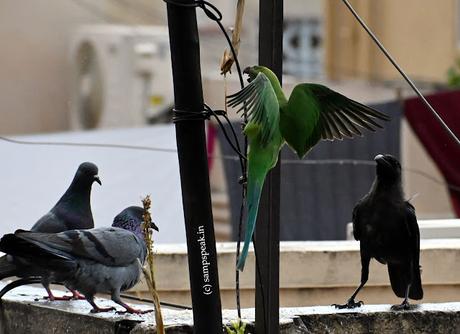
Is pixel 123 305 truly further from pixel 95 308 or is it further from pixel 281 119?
pixel 281 119

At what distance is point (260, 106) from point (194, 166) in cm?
35

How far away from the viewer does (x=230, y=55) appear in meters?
4.22

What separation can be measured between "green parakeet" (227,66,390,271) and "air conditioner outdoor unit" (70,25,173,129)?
43.4ft

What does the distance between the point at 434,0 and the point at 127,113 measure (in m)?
6.28

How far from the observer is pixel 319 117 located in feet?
13.8

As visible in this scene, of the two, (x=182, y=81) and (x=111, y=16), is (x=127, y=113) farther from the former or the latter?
(x=182, y=81)

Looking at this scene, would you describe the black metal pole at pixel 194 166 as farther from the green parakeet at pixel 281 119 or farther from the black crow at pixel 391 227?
the black crow at pixel 391 227

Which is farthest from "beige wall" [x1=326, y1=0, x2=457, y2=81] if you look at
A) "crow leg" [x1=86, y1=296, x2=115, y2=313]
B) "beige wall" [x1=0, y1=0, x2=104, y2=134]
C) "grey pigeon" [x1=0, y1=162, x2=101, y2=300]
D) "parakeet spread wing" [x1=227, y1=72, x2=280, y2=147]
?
"parakeet spread wing" [x1=227, y1=72, x2=280, y2=147]

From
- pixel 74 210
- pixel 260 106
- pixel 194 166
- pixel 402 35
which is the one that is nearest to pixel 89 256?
pixel 74 210

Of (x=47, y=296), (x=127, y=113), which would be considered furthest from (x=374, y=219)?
(x=127, y=113)

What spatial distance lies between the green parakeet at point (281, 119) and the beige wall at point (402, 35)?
55.7 feet

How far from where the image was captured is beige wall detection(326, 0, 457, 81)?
21.2 metres

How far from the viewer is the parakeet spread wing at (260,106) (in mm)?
3822

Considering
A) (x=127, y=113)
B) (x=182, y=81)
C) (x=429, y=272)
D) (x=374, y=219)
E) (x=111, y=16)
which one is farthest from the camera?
(x=111, y=16)
